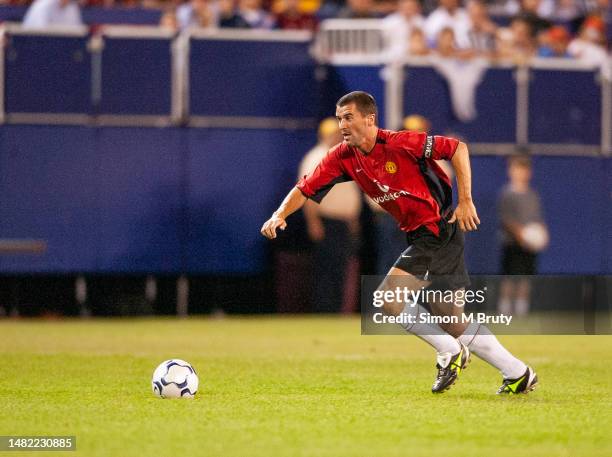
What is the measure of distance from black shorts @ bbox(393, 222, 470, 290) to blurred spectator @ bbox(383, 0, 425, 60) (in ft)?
31.0

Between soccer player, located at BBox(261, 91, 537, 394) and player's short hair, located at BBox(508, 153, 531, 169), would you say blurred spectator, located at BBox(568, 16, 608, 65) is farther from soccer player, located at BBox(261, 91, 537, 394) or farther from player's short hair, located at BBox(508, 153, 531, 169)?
soccer player, located at BBox(261, 91, 537, 394)

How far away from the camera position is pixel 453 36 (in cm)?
1958

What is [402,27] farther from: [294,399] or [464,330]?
[294,399]

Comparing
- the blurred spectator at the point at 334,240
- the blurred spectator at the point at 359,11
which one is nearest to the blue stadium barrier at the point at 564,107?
the blurred spectator at the point at 359,11

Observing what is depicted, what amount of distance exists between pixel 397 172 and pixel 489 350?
1.57m

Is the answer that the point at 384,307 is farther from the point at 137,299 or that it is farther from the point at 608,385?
the point at 137,299

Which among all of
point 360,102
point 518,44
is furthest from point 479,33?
point 360,102

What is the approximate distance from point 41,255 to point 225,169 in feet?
9.91

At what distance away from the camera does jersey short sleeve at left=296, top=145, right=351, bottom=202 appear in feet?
33.6

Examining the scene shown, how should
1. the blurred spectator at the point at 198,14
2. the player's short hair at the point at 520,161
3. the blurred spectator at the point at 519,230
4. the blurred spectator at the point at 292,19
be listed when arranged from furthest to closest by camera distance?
the blurred spectator at the point at 292,19 → the blurred spectator at the point at 198,14 → the blurred spectator at the point at 519,230 → the player's short hair at the point at 520,161

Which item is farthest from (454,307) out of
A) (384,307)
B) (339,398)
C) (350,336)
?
(350,336)

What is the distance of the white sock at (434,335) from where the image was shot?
9.91 meters

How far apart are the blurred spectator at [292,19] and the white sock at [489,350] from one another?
11.1 metres

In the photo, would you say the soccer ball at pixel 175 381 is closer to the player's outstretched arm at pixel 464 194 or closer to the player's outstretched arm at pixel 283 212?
the player's outstretched arm at pixel 283 212
